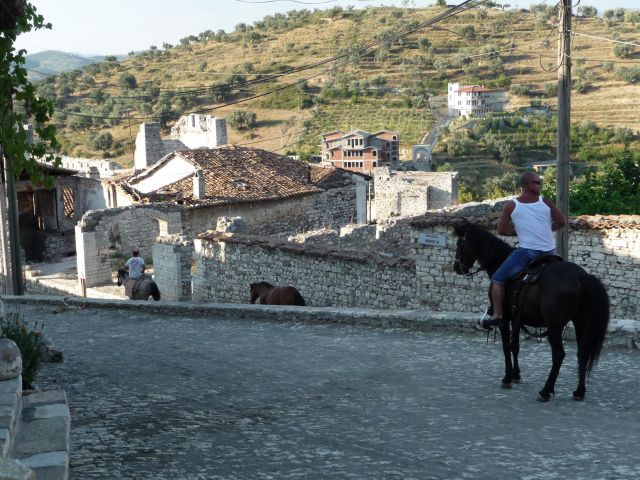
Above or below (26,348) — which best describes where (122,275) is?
below

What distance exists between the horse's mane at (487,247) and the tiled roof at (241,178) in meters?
20.7

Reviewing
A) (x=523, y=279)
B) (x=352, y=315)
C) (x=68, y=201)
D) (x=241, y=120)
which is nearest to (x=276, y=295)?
(x=352, y=315)

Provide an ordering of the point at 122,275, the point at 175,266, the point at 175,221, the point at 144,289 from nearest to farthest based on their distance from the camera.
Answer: the point at 144,289 → the point at 175,266 → the point at 122,275 → the point at 175,221

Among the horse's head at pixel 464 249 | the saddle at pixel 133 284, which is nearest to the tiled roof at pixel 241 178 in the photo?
the saddle at pixel 133 284

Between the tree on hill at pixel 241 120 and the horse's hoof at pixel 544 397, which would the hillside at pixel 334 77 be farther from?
the horse's hoof at pixel 544 397

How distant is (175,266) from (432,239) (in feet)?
29.5

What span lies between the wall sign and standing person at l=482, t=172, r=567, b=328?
6027mm

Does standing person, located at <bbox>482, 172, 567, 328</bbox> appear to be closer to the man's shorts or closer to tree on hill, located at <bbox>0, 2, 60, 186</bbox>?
the man's shorts

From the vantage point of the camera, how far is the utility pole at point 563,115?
40.9ft

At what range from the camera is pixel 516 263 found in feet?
25.0

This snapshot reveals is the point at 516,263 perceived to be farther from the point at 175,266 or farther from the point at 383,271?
the point at 175,266

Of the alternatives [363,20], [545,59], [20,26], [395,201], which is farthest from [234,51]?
[20,26]

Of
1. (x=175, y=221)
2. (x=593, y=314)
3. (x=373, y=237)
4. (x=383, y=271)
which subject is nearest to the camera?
(x=593, y=314)

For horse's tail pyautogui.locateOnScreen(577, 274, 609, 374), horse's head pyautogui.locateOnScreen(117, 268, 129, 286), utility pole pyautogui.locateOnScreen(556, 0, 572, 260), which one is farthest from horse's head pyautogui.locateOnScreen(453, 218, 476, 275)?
horse's head pyautogui.locateOnScreen(117, 268, 129, 286)
